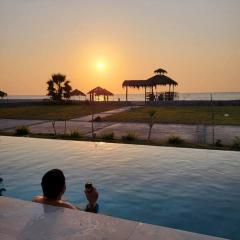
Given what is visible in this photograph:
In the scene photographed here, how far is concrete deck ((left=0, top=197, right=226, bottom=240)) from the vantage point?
11.7 ft

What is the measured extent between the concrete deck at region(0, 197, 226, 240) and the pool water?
11.2ft

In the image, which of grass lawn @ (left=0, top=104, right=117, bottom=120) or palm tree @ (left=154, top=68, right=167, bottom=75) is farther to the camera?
palm tree @ (left=154, top=68, right=167, bottom=75)

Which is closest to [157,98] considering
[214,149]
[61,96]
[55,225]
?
[61,96]

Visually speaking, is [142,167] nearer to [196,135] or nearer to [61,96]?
[196,135]

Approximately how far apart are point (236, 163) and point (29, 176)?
6425 mm

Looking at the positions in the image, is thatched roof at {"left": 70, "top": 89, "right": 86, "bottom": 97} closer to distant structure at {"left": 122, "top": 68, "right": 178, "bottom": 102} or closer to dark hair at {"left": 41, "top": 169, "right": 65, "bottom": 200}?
distant structure at {"left": 122, "top": 68, "right": 178, "bottom": 102}

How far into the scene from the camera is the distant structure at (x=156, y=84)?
165 ft

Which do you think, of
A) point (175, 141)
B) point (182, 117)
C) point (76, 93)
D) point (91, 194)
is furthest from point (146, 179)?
point (76, 93)

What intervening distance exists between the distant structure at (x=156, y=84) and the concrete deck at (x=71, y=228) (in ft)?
151

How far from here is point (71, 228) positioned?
377cm

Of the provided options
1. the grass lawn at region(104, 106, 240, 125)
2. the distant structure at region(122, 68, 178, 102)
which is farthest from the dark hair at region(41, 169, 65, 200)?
the distant structure at region(122, 68, 178, 102)

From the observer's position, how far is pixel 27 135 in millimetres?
17391

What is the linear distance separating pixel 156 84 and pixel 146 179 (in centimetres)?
4237

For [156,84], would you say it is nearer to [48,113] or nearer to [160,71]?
[160,71]
